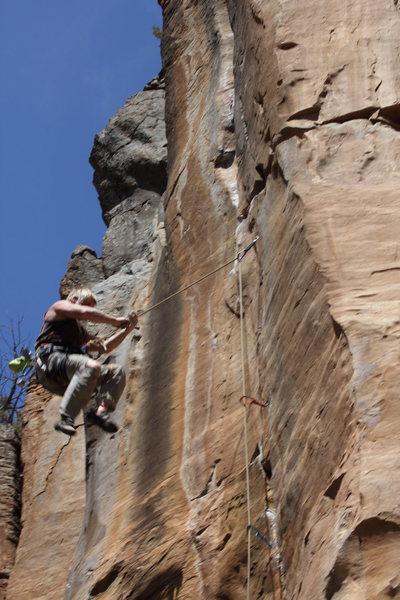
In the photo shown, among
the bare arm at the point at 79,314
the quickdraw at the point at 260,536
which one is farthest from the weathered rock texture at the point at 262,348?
the bare arm at the point at 79,314

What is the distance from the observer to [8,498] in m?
15.1

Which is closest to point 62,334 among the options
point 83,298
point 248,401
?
point 83,298

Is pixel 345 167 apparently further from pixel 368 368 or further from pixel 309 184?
pixel 368 368

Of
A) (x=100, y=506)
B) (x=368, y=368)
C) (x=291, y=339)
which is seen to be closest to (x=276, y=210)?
(x=291, y=339)

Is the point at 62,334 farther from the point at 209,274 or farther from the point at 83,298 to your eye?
the point at 209,274

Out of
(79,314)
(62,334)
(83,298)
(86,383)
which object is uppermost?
(83,298)

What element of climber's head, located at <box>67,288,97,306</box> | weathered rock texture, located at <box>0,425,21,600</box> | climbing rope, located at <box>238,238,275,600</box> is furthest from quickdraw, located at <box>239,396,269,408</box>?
weathered rock texture, located at <box>0,425,21,600</box>

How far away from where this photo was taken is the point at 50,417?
15477 millimetres

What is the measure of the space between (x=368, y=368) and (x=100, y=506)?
421cm

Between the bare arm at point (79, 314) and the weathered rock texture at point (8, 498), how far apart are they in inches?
143

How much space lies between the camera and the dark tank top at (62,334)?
467 inches

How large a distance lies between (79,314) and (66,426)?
41.7 inches

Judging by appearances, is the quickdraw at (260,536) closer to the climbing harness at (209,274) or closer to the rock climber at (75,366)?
the rock climber at (75,366)

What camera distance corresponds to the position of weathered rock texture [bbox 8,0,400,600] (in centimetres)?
945
